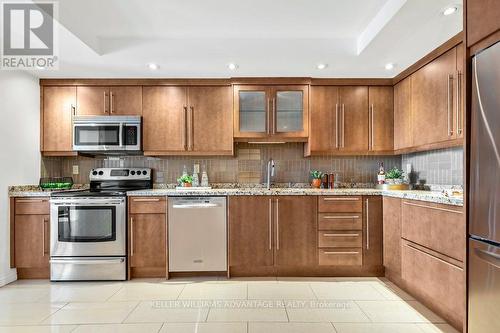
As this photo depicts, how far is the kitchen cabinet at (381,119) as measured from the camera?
379cm

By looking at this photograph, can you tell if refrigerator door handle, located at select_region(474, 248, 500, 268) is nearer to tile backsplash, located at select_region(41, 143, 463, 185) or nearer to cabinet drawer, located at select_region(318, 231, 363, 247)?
cabinet drawer, located at select_region(318, 231, 363, 247)

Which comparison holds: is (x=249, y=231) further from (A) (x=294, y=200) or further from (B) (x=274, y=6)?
(B) (x=274, y=6)

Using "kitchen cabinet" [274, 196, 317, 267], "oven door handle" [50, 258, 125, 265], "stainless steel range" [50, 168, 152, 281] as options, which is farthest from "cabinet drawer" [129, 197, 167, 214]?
"kitchen cabinet" [274, 196, 317, 267]

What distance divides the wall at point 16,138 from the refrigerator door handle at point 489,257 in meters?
3.92

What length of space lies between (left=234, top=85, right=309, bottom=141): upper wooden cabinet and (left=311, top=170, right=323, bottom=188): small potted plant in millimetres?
506

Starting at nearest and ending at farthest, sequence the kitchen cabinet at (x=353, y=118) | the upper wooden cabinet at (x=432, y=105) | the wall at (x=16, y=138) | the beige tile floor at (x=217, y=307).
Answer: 1. the beige tile floor at (x=217, y=307)
2. the upper wooden cabinet at (x=432, y=105)
3. the wall at (x=16, y=138)
4. the kitchen cabinet at (x=353, y=118)

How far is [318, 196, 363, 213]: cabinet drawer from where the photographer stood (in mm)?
3373

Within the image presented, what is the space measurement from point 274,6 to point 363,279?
9.02ft

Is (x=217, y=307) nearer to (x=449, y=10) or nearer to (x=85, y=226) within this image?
(x=85, y=226)

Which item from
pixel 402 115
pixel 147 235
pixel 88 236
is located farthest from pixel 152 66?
pixel 402 115

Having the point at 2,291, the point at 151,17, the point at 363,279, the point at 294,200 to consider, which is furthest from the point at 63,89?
the point at 363,279

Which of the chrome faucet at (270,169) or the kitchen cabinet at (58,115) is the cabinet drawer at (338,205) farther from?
the kitchen cabinet at (58,115)

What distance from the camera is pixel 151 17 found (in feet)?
8.88

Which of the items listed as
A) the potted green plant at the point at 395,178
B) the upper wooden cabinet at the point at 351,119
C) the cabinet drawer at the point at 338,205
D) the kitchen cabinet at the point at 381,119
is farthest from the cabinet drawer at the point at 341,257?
the kitchen cabinet at the point at 381,119
